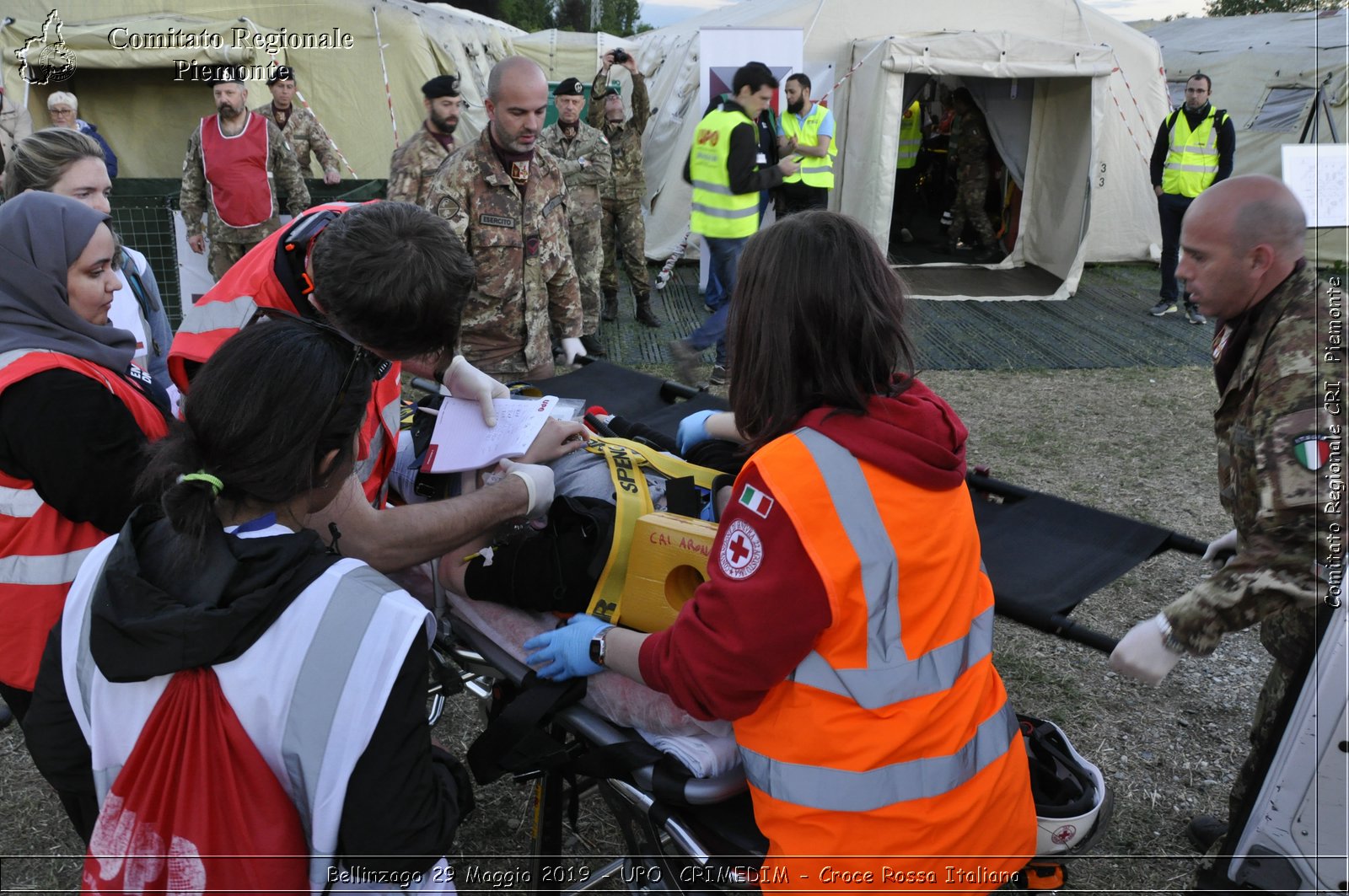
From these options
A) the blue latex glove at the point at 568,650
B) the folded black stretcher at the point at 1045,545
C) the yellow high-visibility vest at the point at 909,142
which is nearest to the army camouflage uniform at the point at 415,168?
the folded black stretcher at the point at 1045,545

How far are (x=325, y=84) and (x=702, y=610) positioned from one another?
1029cm

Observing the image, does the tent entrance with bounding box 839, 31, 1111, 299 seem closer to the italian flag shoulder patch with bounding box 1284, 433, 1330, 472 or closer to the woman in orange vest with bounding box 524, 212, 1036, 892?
the italian flag shoulder patch with bounding box 1284, 433, 1330, 472

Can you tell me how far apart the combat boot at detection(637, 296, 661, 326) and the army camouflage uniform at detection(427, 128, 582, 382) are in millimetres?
3946

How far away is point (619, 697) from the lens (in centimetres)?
183

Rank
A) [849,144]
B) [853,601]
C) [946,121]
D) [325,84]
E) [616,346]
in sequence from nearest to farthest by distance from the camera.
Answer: [853,601]
[616,346]
[849,144]
[325,84]
[946,121]

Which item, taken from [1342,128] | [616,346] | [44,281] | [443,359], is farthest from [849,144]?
[44,281]

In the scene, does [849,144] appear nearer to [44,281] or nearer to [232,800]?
[44,281]

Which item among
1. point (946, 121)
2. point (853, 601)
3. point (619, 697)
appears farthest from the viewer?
point (946, 121)

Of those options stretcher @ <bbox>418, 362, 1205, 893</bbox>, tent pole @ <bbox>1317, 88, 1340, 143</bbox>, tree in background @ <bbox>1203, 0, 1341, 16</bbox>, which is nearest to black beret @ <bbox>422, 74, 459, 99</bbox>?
stretcher @ <bbox>418, 362, 1205, 893</bbox>

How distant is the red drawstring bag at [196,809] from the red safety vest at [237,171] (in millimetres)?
6378

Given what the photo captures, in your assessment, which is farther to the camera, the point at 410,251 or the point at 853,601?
the point at 410,251

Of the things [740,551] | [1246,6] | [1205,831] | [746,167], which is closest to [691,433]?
[740,551]

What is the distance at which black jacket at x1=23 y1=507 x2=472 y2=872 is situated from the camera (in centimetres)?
120

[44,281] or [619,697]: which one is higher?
[44,281]
